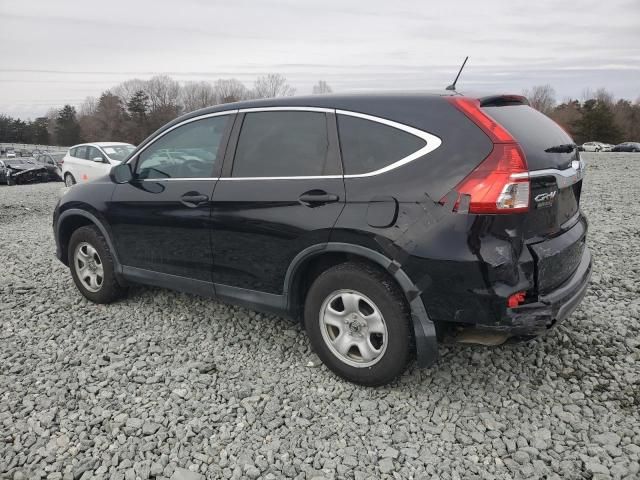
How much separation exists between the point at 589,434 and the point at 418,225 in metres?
1.41

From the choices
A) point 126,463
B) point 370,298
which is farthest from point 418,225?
point 126,463

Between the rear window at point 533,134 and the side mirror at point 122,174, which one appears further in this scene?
the side mirror at point 122,174

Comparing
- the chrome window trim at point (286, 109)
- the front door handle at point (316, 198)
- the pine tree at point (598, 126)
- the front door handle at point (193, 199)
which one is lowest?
the pine tree at point (598, 126)

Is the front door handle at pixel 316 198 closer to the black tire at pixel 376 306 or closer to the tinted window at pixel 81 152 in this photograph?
the black tire at pixel 376 306

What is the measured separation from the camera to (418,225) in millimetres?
2711

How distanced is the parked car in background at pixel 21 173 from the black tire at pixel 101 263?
1929 cm

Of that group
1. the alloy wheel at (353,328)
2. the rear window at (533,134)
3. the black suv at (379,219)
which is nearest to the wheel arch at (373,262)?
the black suv at (379,219)

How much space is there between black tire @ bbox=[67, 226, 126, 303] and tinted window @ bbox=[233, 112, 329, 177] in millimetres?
1696

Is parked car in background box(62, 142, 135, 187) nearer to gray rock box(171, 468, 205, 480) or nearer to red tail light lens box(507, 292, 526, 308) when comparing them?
gray rock box(171, 468, 205, 480)

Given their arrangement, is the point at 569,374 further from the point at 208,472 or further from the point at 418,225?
the point at 208,472

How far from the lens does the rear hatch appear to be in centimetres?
269

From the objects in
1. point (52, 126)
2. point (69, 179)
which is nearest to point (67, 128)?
point (52, 126)

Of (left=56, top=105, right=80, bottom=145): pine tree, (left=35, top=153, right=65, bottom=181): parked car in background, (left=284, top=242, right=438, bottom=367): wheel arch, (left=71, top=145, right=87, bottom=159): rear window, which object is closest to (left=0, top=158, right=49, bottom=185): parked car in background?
(left=35, top=153, right=65, bottom=181): parked car in background

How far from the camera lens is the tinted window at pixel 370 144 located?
9.34 feet
